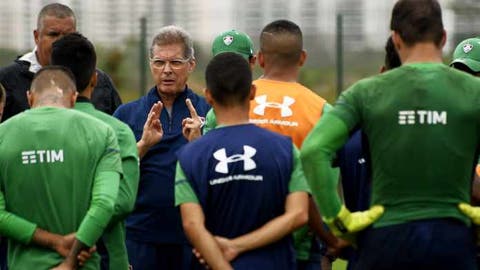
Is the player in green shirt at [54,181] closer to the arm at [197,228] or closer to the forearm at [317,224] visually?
the arm at [197,228]

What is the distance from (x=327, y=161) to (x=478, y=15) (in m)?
15.5

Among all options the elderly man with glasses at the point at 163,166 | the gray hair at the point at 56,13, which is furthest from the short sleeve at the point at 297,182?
the gray hair at the point at 56,13

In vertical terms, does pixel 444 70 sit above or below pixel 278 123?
above

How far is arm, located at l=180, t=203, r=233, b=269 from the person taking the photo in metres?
7.20

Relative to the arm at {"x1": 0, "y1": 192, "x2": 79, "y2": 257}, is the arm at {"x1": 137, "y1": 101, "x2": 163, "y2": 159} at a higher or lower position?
higher

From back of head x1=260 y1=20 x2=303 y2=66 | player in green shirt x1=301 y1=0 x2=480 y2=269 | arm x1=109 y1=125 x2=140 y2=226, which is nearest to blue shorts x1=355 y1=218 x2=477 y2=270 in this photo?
player in green shirt x1=301 y1=0 x2=480 y2=269

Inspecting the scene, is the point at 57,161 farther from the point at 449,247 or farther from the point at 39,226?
the point at 449,247

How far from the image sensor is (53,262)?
7.66 m

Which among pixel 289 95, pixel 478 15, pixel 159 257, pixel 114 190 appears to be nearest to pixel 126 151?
pixel 114 190

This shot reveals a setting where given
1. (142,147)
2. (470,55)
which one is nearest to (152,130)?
(142,147)

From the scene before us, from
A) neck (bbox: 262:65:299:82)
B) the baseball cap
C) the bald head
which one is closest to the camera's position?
the bald head

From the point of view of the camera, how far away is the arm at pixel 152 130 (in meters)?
9.06

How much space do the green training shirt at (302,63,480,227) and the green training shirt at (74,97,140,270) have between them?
1.35 metres

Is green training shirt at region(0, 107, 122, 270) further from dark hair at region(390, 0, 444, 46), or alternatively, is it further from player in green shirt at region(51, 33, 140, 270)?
dark hair at region(390, 0, 444, 46)
